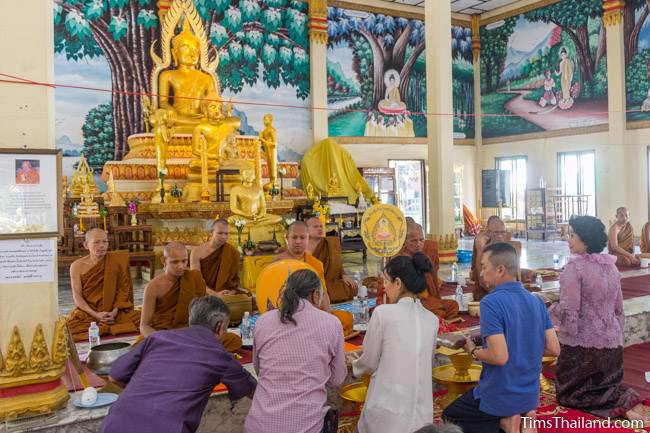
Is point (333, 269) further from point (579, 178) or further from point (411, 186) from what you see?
point (579, 178)

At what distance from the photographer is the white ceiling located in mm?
15273

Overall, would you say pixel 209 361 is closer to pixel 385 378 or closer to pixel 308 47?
pixel 385 378

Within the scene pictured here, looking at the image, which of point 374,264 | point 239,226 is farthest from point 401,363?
point 374,264

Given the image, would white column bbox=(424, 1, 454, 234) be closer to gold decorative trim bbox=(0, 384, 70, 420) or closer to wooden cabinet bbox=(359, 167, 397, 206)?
wooden cabinet bbox=(359, 167, 397, 206)

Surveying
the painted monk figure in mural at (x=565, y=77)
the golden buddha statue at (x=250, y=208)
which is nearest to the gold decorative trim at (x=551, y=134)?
the painted monk figure in mural at (x=565, y=77)

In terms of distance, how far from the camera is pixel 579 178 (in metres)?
14.5

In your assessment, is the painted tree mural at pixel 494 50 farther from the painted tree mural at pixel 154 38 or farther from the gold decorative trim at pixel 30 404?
the gold decorative trim at pixel 30 404

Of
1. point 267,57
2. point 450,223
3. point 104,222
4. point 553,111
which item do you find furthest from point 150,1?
point 553,111

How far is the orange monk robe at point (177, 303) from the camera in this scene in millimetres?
4457

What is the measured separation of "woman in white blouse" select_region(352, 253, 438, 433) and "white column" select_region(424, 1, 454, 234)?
7548 millimetres

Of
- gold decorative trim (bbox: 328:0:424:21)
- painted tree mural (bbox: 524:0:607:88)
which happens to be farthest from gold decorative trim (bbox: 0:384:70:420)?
painted tree mural (bbox: 524:0:607:88)

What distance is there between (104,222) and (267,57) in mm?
6586

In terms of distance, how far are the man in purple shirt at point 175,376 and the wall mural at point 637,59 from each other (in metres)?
12.7

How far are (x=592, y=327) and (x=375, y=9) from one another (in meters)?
12.9
